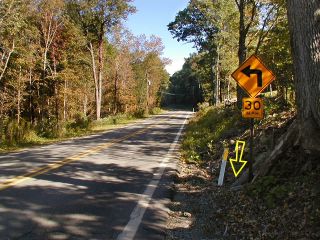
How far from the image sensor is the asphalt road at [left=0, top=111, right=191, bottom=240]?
5.51m


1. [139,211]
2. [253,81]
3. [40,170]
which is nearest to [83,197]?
[139,211]

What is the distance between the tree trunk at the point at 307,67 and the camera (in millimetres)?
5953

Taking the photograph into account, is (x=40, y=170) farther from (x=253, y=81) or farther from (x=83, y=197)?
(x=253, y=81)

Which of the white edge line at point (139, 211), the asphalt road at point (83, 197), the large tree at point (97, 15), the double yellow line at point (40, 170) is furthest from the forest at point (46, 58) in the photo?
the white edge line at point (139, 211)

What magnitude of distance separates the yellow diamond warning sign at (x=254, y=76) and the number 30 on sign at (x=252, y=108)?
0.13 meters

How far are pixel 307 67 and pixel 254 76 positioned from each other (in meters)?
1.81

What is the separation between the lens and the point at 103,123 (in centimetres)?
3628

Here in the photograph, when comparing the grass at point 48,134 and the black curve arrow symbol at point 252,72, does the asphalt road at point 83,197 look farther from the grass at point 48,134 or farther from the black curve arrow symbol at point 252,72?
the grass at point 48,134

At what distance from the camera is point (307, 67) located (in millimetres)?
6078

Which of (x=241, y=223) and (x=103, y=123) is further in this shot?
(x=103, y=123)

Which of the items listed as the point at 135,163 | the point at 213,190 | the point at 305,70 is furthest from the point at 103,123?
the point at 305,70

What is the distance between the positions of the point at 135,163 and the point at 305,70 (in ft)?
22.3

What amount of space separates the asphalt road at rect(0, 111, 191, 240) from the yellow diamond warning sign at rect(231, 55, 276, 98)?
9.38 ft

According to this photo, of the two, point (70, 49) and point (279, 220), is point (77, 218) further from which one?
point (70, 49)
